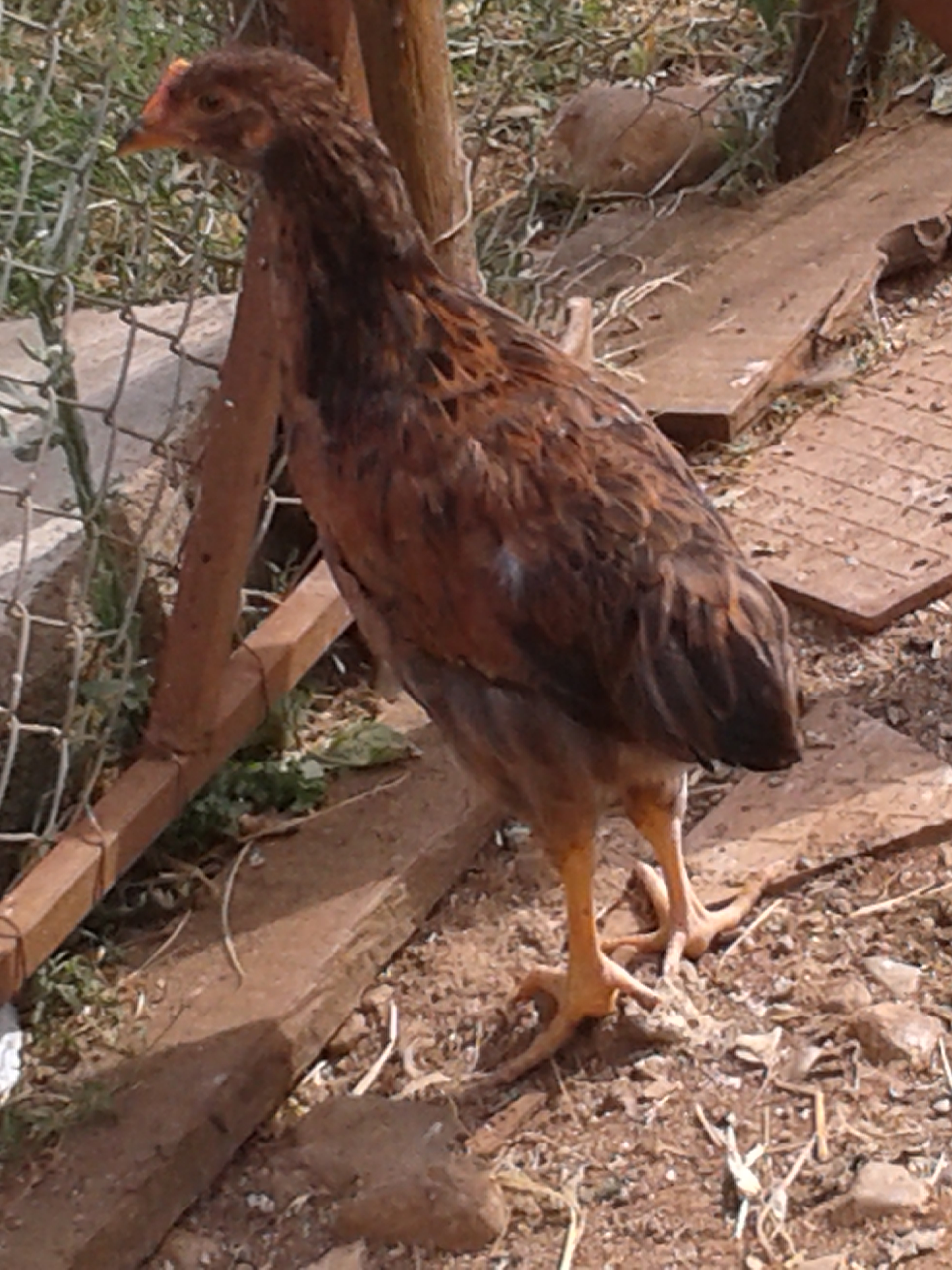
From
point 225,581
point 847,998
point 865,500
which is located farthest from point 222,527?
point 865,500

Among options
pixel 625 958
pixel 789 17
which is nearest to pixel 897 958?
pixel 625 958

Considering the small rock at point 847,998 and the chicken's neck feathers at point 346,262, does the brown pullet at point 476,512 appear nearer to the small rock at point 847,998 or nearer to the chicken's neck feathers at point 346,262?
Answer: the chicken's neck feathers at point 346,262

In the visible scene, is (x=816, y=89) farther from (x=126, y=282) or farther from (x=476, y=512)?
(x=476, y=512)

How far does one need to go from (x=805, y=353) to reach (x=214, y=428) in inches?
71.0

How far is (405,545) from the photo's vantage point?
2.14m

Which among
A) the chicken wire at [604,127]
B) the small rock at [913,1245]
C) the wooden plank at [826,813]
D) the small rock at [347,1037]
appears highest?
the chicken wire at [604,127]

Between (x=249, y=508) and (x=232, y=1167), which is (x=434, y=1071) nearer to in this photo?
(x=232, y=1167)

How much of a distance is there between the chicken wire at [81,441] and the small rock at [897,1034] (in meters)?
1.14

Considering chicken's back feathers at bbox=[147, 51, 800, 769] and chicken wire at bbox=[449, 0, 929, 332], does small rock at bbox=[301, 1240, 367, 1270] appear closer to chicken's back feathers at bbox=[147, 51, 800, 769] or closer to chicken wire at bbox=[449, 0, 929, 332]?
chicken's back feathers at bbox=[147, 51, 800, 769]

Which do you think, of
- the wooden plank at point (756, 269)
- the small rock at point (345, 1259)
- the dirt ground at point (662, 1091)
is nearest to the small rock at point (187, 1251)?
the dirt ground at point (662, 1091)

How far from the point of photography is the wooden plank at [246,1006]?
7.21ft

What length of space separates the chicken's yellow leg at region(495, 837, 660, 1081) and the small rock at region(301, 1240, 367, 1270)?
1.03ft

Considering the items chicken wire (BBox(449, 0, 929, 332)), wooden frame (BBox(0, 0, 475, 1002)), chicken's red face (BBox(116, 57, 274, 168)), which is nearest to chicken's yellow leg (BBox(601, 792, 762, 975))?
wooden frame (BBox(0, 0, 475, 1002))

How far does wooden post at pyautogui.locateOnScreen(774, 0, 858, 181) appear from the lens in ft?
14.2
